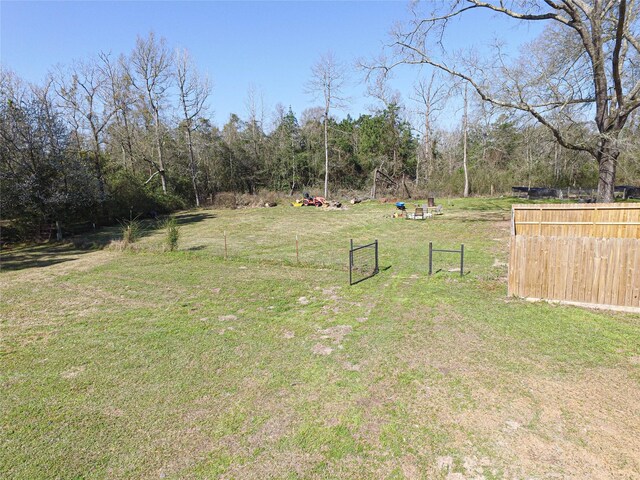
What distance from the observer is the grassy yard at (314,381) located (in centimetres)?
336

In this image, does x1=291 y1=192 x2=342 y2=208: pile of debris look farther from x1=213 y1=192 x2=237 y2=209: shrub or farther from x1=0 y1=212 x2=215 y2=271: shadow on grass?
x1=0 y1=212 x2=215 y2=271: shadow on grass

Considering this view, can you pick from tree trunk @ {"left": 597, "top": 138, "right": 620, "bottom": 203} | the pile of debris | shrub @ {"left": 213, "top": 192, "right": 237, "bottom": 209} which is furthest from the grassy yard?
shrub @ {"left": 213, "top": 192, "right": 237, "bottom": 209}

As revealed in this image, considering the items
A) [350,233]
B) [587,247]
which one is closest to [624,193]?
[350,233]

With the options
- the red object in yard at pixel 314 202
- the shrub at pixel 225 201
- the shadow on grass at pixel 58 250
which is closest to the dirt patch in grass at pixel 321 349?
the shadow on grass at pixel 58 250

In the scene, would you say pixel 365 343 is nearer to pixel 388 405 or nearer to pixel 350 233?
pixel 388 405

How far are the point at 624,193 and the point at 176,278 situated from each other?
29678 millimetres

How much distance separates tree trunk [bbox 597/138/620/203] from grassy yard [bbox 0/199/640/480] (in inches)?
349

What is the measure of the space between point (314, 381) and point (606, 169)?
15375 mm

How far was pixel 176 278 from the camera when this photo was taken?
33.3 feet

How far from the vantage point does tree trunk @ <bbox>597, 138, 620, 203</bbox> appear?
531 inches

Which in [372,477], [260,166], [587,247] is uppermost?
[260,166]

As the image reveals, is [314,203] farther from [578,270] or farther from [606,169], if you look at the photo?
[578,270]

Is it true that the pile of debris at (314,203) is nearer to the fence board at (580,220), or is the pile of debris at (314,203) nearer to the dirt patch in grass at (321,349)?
→ the fence board at (580,220)

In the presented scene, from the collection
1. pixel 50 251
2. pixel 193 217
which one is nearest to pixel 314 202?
pixel 193 217
